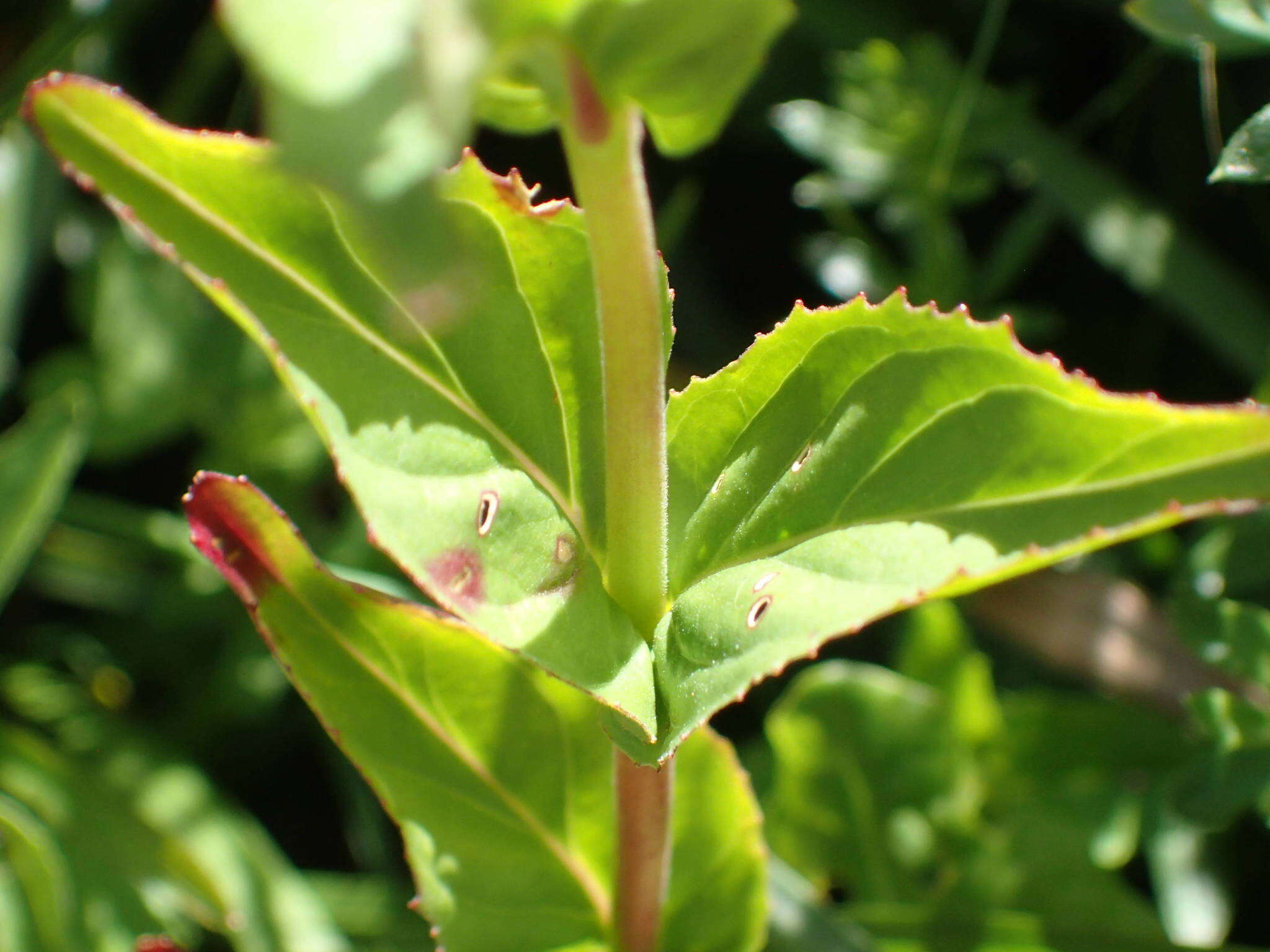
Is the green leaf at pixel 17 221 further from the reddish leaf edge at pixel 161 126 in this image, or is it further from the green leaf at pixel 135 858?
the reddish leaf edge at pixel 161 126

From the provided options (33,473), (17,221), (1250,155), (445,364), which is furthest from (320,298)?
(17,221)

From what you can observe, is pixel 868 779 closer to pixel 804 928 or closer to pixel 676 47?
pixel 804 928

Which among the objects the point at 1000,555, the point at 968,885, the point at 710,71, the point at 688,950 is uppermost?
the point at 710,71

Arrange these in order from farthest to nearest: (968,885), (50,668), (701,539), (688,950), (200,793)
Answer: (50,668) < (200,793) < (968,885) < (688,950) < (701,539)

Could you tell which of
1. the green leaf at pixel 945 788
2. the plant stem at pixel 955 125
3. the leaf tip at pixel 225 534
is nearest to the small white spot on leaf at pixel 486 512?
the leaf tip at pixel 225 534

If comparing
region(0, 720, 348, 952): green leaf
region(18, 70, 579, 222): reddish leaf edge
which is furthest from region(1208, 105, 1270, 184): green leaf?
region(0, 720, 348, 952): green leaf

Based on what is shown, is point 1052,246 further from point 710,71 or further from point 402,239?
point 402,239

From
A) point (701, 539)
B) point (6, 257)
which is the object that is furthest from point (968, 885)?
point (6, 257)
